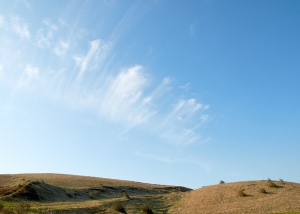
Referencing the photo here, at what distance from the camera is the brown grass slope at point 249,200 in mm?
27408

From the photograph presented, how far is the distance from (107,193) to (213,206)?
60.6ft

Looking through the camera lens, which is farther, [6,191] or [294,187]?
[294,187]

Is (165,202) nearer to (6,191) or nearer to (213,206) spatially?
(213,206)

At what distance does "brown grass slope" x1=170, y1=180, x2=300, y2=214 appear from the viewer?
2741 centimetres

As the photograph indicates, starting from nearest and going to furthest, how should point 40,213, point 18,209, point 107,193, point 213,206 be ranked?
point 18,209
point 40,213
point 213,206
point 107,193

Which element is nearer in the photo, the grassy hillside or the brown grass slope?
the grassy hillside

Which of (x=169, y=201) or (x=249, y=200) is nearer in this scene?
(x=249, y=200)

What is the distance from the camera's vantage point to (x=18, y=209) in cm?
2038

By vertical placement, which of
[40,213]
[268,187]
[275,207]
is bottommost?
[40,213]

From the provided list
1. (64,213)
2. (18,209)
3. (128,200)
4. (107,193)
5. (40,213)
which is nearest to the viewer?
(18,209)

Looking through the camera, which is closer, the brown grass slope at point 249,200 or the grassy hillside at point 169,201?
the grassy hillside at point 169,201

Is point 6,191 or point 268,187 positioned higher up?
point 268,187

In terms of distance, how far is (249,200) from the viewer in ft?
103

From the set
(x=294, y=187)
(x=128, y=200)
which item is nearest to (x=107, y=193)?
(x=128, y=200)
